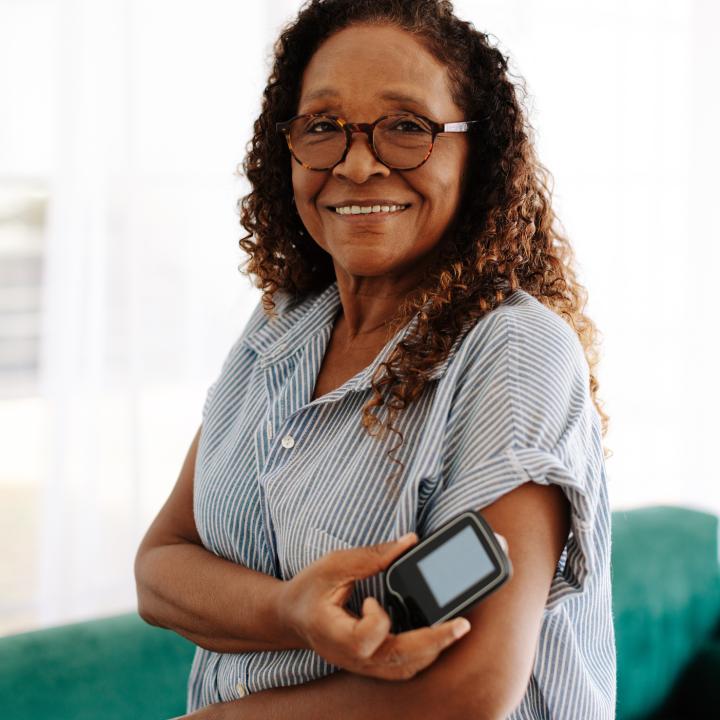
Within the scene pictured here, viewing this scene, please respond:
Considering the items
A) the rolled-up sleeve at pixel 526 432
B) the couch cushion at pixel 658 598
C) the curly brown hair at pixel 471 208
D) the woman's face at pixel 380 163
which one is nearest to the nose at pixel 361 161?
the woman's face at pixel 380 163

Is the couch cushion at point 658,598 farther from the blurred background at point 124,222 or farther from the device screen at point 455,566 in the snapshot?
the device screen at point 455,566

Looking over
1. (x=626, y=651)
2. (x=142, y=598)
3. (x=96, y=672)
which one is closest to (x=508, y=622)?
(x=142, y=598)

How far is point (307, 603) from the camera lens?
94 cm

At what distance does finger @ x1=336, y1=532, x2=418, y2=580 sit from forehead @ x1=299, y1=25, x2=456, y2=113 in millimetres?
545

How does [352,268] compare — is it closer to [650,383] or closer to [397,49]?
[397,49]

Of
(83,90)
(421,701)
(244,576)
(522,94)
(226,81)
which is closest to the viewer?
(421,701)

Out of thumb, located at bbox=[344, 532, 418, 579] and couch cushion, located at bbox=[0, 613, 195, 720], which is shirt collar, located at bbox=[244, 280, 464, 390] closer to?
thumb, located at bbox=[344, 532, 418, 579]

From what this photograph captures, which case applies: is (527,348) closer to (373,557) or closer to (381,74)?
(373,557)

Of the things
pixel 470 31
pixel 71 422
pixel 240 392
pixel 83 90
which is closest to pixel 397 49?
pixel 470 31

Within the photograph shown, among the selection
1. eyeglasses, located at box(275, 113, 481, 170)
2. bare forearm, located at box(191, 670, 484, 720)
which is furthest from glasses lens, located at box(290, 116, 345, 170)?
bare forearm, located at box(191, 670, 484, 720)

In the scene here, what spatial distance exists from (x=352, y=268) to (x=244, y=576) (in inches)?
16.4

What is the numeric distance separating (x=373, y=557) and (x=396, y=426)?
0.21 metres

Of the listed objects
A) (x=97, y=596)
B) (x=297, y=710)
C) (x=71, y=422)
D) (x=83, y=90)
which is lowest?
(x=97, y=596)

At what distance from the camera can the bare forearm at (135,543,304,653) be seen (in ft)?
3.59
